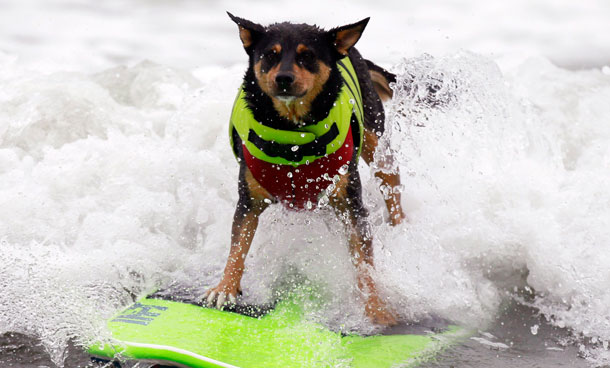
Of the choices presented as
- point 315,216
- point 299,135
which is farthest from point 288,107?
point 315,216

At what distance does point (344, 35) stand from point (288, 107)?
0.44 metres

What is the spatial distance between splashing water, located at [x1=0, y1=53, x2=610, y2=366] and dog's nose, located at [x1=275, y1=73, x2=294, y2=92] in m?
1.05

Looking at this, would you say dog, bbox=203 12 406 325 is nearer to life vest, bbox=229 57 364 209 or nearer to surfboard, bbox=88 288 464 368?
life vest, bbox=229 57 364 209

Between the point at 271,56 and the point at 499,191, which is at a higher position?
the point at 271,56

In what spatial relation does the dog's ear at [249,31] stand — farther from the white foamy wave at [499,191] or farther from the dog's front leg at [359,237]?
the white foamy wave at [499,191]

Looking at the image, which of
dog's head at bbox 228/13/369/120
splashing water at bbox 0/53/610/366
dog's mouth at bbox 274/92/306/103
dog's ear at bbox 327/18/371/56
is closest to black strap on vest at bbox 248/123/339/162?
dog's head at bbox 228/13/369/120

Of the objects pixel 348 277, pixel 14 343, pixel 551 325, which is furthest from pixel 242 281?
pixel 551 325

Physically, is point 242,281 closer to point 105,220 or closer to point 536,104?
point 105,220

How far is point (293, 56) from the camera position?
122 inches

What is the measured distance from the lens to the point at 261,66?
10.4 ft

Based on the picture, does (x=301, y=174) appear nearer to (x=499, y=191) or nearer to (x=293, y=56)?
(x=293, y=56)

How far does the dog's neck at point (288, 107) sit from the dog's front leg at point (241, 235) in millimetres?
347

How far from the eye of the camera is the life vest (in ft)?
10.8

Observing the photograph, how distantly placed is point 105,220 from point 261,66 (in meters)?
1.75
